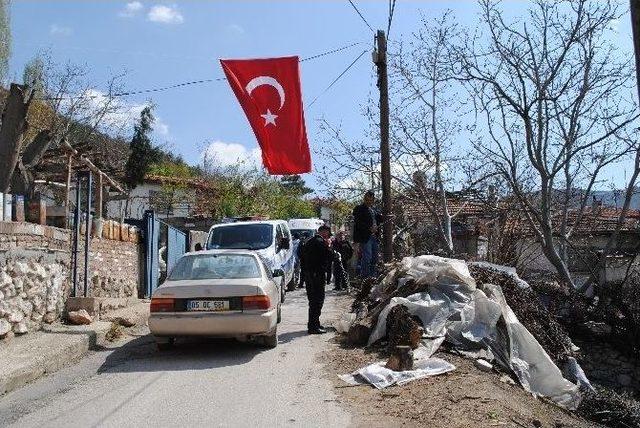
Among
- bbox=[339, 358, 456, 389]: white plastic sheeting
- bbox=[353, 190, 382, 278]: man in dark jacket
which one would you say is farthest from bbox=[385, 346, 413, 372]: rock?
bbox=[353, 190, 382, 278]: man in dark jacket

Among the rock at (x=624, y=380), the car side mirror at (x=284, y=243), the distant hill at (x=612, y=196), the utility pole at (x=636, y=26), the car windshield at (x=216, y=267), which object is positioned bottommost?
the rock at (x=624, y=380)

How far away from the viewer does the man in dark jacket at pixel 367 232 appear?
44.4 ft

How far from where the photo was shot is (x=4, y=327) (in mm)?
8352

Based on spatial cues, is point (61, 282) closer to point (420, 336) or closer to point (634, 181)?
point (420, 336)

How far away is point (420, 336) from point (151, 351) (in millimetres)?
3924

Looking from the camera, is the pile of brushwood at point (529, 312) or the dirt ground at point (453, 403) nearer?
the dirt ground at point (453, 403)

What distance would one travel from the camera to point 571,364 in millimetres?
9578

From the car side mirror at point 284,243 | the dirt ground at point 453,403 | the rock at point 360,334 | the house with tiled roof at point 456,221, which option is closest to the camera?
the dirt ground at point 453,403

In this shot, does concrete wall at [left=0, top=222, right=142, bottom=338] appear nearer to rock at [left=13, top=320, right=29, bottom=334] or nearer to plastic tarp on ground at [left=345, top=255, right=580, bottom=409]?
rock at [left=13, top=320, right=29, bottom=334]

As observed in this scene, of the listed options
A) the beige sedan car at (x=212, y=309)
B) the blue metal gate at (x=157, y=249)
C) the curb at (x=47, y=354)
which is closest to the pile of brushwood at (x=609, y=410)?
the beige sedan car at (x=212, y=309)

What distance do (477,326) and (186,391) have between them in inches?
163

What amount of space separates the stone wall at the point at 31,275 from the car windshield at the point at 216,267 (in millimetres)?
2162

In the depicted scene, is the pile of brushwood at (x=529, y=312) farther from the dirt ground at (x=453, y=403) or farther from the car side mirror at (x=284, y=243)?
the car side mirror at (x=284, y=243)

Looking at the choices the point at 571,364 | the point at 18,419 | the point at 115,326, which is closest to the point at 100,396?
the point at 18,419
